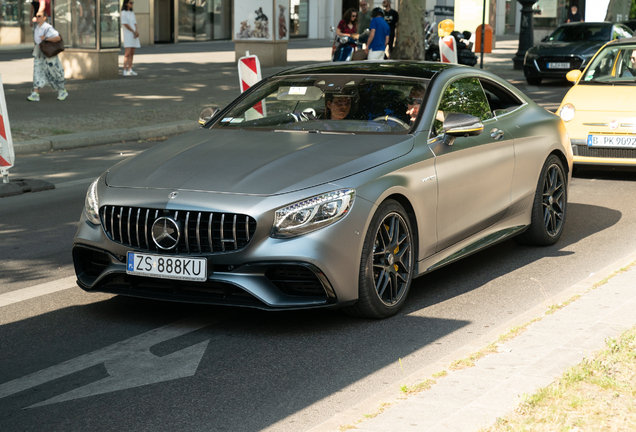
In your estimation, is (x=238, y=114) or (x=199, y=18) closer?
(x=238, y=114)

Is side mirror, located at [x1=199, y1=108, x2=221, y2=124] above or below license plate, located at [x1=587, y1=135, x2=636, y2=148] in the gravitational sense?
above

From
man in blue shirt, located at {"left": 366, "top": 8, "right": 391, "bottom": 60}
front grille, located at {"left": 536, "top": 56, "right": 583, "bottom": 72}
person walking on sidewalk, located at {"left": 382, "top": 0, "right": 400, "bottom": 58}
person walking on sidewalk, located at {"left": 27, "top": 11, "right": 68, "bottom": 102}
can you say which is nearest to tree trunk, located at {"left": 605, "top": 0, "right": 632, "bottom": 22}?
front grille, located at {"left": 536, "top": 56, "right": 583, "bottom": 72}

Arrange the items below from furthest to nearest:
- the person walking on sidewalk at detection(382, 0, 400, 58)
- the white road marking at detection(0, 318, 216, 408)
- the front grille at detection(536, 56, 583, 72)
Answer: the front grille at detection(536, 56, 583, 72), the person walking on sidewalk at detection(382, 0, 400, 58), the white road marking at detection(0, 318, 216, 408)

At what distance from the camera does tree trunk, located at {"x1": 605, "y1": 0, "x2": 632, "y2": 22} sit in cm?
2980

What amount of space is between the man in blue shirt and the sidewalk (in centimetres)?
298

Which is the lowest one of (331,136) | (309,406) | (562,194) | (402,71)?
(309,406)

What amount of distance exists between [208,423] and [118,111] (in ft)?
41.2

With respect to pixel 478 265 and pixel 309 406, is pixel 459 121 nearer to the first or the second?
pixel 478 265

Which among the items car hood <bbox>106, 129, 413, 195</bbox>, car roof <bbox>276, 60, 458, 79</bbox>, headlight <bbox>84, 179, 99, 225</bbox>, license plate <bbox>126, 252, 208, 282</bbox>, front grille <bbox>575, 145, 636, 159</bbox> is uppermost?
car roof <bbox>276, 60, 458, 79</bbox>

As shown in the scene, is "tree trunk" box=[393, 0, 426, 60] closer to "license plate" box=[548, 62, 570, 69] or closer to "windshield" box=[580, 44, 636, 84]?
"license plate" box=[548, 62, 570, 69]

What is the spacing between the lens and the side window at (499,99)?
22.7 feet

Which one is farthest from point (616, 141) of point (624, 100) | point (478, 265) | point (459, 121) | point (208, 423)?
point (208, 423)

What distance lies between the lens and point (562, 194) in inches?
295

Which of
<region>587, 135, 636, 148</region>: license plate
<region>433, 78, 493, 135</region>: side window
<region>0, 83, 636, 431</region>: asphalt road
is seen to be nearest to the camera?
<region>0, 83, 636, 431</region>: asphalt road
